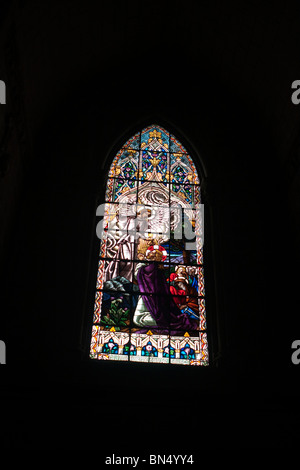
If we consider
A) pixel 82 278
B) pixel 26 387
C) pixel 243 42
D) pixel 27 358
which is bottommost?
pixel 26 387

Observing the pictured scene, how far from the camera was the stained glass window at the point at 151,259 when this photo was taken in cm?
564

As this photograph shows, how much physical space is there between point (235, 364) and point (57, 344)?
2.01 metres

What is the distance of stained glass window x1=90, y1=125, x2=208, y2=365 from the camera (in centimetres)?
564

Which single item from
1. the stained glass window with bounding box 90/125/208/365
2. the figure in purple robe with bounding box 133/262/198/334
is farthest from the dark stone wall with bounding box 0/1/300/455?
the figure in purple robe with bounding box 133/262/198/334

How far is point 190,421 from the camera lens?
4.89 m

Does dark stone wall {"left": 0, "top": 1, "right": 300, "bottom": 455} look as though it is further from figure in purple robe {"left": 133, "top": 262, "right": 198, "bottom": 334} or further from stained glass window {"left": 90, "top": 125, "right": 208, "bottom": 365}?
figure in purple robe {"left": 133, "top": 262, "right": 198, "bottom": 334}

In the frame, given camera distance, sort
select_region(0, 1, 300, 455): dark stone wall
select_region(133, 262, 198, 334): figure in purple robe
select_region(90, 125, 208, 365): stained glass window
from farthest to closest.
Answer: select_region(133, 262, 198, 334): figure in purple robe, select_region(90, 125, 208, 365): stained glass window, select_region(0, 1, 300, 455): dark stone wall

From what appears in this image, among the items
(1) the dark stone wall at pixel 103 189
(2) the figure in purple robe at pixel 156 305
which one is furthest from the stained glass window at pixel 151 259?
(1) the dark stone wall at pixel 103 189

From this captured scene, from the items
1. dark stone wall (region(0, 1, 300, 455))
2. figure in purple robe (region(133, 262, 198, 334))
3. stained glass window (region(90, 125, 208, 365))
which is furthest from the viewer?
figure in purple robe (region(133, 262, 198, 334))

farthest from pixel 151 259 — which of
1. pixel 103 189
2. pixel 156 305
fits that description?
Answer: pixel 103 189

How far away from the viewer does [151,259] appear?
6.30 meters

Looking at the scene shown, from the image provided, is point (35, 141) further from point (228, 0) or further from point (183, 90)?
point (228, 0)

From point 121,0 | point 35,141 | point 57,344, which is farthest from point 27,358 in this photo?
point 121,0

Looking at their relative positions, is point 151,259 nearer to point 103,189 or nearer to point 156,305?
point 156,305
